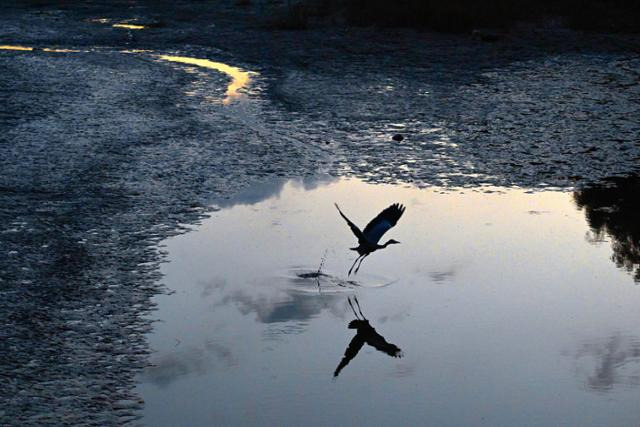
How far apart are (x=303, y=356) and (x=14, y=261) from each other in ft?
8.23

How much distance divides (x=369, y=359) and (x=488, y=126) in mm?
6276

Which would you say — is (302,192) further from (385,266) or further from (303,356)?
(303,356)

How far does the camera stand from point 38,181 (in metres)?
9.33

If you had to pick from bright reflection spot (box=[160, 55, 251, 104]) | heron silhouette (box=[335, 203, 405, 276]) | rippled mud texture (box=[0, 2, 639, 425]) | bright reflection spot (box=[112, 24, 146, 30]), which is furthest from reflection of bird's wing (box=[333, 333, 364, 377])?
bright reflection spot (box=[112, 24, 146, 30])

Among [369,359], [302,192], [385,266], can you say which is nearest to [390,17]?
[302,192]

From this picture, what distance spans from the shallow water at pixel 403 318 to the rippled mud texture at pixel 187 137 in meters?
0.33

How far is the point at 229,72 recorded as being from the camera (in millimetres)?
15102

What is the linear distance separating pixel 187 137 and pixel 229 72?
13.7 ft

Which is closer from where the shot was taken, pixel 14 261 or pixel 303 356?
pixel 303 356

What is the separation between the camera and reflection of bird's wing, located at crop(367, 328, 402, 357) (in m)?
6.01

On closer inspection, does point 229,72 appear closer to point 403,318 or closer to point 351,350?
point 403,318

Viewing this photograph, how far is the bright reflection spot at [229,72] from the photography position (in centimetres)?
1352

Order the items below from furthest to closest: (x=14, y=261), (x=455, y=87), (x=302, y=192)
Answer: (x=455, y=87)
(x=302, y=192)
(x=14, y=261)

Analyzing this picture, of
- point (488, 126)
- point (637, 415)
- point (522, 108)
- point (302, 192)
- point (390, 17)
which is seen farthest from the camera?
point (390, 17)
